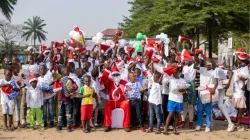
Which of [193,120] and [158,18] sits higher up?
[158,18]

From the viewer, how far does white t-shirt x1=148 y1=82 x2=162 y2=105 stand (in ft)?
25.3

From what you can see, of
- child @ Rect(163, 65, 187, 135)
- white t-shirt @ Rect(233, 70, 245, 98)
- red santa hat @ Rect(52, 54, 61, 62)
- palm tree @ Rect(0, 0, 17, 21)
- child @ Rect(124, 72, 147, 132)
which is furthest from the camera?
palm tree @ Rect(0, 0, 17, 21)

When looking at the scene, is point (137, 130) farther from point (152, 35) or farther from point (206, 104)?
point (152, 35)

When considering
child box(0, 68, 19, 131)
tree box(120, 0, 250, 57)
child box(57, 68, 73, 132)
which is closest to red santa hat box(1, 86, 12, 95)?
child box(0, 68, 19, 131)

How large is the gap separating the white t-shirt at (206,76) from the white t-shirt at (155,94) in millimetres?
1144

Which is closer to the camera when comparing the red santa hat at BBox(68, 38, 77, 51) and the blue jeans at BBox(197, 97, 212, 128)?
the blue jeans at BBox(197, 97, 212, 128)

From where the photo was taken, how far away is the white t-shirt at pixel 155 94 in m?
7.71

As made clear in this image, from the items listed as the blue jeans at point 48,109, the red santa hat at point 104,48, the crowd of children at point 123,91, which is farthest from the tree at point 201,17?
the blue jeans at point 48,109

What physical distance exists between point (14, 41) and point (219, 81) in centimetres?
5923

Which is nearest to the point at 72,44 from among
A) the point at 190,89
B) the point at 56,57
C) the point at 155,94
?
the point at 56,57

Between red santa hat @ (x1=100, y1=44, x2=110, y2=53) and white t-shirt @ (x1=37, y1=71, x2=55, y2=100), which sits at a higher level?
red santa hat @ (x1=100, y1=44, x2=110, y2=53)

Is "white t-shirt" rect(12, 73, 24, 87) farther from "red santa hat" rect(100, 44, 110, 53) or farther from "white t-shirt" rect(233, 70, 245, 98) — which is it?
"white t-shirt" rect(233, 70, 245, 98)

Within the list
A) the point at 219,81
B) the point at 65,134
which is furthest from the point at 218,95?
the point at 65,134

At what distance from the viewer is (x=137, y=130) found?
8.02 meters
